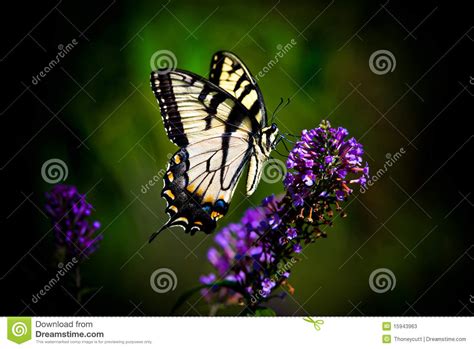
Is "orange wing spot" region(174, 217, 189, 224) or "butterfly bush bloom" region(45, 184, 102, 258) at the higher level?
"orange wing spot" region(174, 217, 189, 224)

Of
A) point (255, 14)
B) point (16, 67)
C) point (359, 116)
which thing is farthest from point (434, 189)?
point (16, 67)

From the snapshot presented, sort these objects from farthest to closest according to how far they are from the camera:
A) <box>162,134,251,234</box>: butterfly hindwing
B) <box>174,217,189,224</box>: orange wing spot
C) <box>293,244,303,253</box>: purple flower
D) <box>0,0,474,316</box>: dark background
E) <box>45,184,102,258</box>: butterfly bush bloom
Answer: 1. <box>0,0,474,316</box>: dark background
2. <box>162,134,251,234</box>: butterfly hindwing
3. <box>174,217,189,224</box>: orange wing spot
4. <box>45,184,102,258</box>: butterfly bush bloom
5. <box>293,244,303,253</box>: purple flower

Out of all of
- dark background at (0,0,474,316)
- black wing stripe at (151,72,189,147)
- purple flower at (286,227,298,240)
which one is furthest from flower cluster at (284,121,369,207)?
dark background at (0,0,474,316)

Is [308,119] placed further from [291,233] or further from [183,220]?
[291,233]

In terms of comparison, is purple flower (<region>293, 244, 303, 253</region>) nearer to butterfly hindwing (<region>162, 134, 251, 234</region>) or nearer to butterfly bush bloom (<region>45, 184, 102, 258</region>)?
butterfly hindwing (<region>162, 134, 251, 234</region>)
